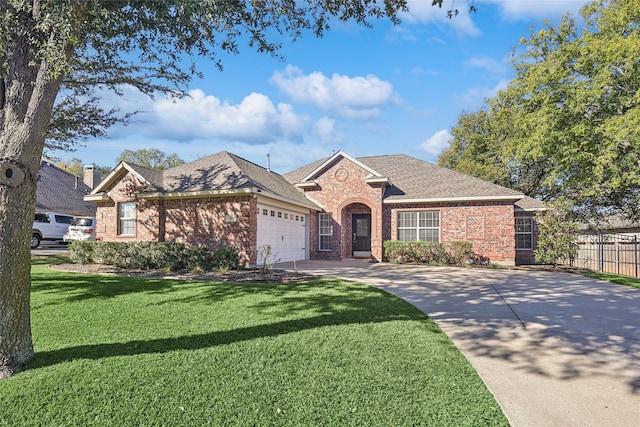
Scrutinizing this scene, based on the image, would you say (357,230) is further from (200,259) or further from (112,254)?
(112,254)

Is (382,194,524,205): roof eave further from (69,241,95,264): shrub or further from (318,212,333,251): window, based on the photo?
(69,241,95,264): shrub

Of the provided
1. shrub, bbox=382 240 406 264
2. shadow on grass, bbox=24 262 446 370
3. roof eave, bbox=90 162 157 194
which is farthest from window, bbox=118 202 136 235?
shrub, bbox=382 240 406 264

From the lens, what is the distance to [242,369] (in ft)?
12.6

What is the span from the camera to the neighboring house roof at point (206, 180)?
13508 mm

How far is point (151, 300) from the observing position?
7180 mm

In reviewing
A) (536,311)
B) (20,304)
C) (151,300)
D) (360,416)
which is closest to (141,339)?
(20,304)

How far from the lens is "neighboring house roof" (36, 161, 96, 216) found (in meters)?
25.4

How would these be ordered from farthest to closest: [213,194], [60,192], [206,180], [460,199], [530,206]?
[60,192]
[530,206]
[460,199]
[206,180]
[213,194]

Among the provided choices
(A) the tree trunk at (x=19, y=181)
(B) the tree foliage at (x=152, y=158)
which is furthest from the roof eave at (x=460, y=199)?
(B) the tree foliage at (x=152, y=158)

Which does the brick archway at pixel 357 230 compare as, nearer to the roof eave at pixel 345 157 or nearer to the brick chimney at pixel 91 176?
the roof eave at pixel 345 157

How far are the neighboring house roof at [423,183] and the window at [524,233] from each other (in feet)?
9.35

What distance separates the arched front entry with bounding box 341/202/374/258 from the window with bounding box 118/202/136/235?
397 inches

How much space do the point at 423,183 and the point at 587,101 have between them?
8027mm

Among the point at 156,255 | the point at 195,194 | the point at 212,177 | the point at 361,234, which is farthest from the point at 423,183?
the point at 156,255
